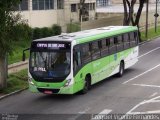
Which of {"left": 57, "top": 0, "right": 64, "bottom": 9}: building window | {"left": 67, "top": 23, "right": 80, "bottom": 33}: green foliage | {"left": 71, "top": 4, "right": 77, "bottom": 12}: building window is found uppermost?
{"left": 57, "top": 0, "right": 64, "bottom": 9}: building window

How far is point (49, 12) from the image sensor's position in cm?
5150

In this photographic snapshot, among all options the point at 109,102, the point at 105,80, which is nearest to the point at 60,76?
the point at 109,102

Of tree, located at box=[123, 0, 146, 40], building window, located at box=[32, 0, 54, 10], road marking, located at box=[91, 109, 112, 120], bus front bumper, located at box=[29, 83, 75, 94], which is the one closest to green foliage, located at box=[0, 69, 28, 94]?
bus front bumper, located at box=[29, 83, 75, 94]

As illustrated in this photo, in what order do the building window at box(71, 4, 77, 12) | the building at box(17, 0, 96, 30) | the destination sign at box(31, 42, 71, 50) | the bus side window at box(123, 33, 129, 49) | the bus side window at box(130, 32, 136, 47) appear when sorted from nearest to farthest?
the destination sign at box(31, 42, 71, 50), the bus side window at box(123, 33, 129, 49), the bus side window at box(130, 32, 136, 47), the building at box(17, 0, 96, 30), the building window at box(71, 4, 77, 12)

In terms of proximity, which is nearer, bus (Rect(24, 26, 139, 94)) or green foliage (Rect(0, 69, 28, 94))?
bus (Rect(24, 26, 139, 94))

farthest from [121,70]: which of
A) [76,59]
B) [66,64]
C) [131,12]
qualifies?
[131,12]

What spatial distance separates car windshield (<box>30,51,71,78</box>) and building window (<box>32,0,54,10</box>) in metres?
27.9

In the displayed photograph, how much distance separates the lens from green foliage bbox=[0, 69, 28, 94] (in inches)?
918

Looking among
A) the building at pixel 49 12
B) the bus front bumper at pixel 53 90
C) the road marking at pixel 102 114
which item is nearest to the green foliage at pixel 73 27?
the building at pixel 49 12

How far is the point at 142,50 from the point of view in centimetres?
4028

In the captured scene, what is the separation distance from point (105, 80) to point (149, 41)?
23296mm

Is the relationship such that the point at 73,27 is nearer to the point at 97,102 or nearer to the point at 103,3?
the point at 97,102

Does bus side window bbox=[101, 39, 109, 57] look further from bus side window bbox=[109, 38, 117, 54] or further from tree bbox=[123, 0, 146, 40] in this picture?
tree bbox=[123, 0, 146, 40]

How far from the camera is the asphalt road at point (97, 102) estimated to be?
18250mm
